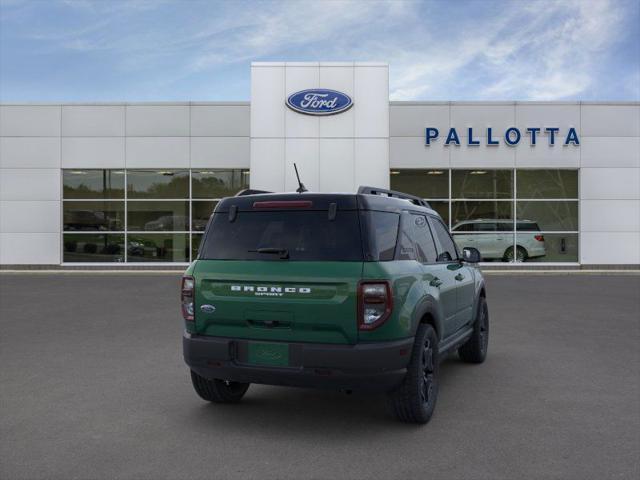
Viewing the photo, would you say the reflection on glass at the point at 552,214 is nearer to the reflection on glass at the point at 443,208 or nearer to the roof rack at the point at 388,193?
the reflection on glass at the point at 443,208

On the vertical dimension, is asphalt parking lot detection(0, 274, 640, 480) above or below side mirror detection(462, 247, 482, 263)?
below

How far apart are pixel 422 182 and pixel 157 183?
32.3 ft

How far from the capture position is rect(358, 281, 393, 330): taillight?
446 centimetres

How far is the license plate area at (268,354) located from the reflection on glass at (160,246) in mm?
19242

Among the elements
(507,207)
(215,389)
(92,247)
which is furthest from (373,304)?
(92,247)

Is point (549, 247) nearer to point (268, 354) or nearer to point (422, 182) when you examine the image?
point (422, 182)

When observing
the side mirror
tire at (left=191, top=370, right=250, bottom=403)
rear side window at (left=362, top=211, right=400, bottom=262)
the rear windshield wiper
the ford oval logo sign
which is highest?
the ford oval logo sign

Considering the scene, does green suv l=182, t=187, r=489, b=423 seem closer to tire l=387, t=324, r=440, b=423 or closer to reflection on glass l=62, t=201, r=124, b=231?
tire l=387, t=324, r=440, b=423

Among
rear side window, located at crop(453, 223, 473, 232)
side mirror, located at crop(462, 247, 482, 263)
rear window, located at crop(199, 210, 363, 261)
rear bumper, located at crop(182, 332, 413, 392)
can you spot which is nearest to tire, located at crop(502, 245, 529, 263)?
rear side window, located at crop(453, 223, 473, 232)

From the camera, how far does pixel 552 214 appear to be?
A: 23156 mm

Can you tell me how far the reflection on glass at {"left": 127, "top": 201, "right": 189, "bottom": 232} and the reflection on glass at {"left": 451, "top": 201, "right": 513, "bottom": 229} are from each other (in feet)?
33.2

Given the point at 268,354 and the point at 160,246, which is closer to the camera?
the point at 268,354

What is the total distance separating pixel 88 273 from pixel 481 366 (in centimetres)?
1746

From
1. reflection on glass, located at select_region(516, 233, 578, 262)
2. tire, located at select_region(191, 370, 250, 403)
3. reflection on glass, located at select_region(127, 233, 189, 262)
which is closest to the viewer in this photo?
tire, located at select_region(191, 370, 250, 403)
